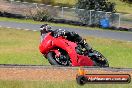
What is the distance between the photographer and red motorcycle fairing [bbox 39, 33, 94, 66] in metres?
15.7

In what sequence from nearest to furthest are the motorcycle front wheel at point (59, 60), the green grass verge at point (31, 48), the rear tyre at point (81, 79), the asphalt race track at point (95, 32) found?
the rear tyre at point (81, 79), the motorcycle front wheel at point (59, 60), the green grass verge at point (31, 48), the asphalt race track at point (95, 32)

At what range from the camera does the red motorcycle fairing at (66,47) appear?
15742 mm

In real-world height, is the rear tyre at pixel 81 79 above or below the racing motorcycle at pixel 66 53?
above

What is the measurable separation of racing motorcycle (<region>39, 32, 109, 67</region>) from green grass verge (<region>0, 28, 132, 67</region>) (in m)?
3.59

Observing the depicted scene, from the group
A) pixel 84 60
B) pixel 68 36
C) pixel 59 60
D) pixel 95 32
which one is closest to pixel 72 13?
pixel 95 32

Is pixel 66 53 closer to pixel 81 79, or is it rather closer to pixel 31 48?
pixel 81 79

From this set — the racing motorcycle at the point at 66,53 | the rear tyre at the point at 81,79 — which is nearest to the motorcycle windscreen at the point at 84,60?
the racing motorcycle at the point at 66,53

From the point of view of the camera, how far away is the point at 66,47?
1596 cm

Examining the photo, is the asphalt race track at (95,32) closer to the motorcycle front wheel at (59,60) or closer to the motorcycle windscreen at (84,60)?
the motorcycle front wheel at (59,60)

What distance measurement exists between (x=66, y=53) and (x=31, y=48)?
441 inches

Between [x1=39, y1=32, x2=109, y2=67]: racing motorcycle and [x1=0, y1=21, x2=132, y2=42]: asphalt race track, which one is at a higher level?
[x1=39, y1=32, x2=109, y2=67]: racing motorcycle

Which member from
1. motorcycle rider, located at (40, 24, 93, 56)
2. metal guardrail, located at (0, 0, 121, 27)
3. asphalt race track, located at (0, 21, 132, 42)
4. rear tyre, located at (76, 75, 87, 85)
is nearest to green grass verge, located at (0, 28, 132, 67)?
asphalt race track, located at (0, 21, 132, 42)

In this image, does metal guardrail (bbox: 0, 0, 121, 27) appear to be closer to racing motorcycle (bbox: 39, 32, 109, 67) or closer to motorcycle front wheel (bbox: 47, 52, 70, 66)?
racing motorcycle (bbox: 39, 32, 109, 67)

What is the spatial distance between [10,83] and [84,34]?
1051 inches
